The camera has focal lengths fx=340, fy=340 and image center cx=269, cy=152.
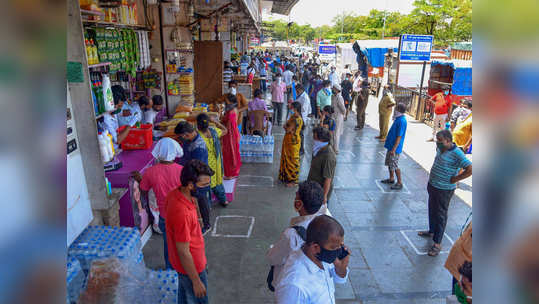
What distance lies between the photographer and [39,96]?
0.48m

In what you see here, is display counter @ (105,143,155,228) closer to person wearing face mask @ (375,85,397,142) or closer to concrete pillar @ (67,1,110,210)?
concrete pillar @ (67,1,110,210)

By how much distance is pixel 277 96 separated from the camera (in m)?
11.9

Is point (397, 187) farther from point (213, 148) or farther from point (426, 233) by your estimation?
point (213, 148)

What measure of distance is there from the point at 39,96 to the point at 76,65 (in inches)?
147

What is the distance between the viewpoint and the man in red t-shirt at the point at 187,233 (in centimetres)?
305

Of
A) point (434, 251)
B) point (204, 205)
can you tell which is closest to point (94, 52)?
point (204, 205)

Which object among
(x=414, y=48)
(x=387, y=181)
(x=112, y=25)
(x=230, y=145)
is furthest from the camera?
(x=414, y=48)

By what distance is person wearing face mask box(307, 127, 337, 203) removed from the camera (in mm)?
5059

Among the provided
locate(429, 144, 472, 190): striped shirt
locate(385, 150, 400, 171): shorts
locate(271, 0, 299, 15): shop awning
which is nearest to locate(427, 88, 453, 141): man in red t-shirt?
locate(385, 150, 400, 171): shorts

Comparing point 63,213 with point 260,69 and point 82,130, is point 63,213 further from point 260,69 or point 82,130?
point 260,69

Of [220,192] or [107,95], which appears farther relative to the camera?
[220,192]

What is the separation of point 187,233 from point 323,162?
260cm

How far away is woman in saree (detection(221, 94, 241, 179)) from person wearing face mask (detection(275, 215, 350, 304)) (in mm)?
4632

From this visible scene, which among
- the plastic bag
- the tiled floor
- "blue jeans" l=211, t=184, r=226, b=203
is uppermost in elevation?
the plastic bag
